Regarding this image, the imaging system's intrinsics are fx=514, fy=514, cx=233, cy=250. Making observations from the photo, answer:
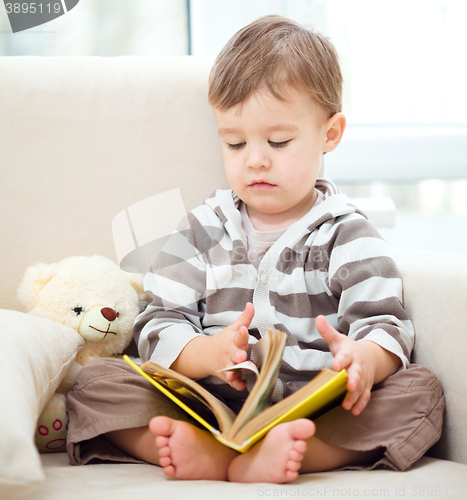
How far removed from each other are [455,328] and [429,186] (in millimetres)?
1194

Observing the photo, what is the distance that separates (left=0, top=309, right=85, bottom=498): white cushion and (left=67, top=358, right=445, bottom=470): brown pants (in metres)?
0.06

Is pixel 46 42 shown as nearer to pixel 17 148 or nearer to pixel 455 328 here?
pixel 17 148

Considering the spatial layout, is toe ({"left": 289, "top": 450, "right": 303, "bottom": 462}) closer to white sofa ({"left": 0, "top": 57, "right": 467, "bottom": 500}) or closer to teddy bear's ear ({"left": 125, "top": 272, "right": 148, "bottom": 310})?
white sofa ({"left": 0, "top": 57, "right": 467, "bottom": 500})

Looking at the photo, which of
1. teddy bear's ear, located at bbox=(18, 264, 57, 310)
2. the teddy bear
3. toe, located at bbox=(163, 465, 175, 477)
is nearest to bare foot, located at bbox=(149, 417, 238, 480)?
toe, located at bbox=(163, 465, 175, 477)

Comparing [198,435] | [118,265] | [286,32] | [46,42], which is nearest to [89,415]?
[198,435]

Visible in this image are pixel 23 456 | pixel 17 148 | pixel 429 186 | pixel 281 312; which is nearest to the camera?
pixel 23 456

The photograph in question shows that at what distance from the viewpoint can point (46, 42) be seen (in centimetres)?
162

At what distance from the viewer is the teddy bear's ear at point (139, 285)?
3.14ft

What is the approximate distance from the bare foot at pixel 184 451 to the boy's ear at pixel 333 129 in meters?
0.55

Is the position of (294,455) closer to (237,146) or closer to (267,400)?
(267,400)

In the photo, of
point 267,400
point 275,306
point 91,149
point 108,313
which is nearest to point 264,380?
point 267,400

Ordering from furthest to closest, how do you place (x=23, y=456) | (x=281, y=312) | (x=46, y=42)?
1. (x=46, y=42)
2. (x=281, y=312)
3. (x=23, y=456)

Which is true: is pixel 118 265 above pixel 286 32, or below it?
below

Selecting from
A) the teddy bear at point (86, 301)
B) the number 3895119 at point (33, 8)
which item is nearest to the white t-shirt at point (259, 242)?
the teddy bear at point (86, 301)
